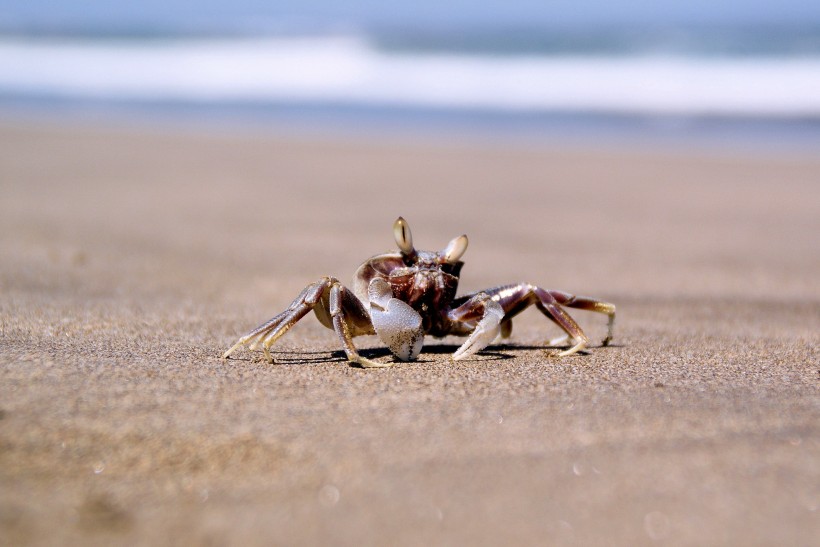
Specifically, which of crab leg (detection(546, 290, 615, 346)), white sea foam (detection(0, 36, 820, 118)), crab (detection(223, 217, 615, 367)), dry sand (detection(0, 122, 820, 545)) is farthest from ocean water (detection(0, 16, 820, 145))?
crab (detection(223, 217, 615, 367))

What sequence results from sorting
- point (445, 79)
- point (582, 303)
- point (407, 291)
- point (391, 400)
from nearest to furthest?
point (391, 400), point (407, 291), point (582, 303), point (445, 79)

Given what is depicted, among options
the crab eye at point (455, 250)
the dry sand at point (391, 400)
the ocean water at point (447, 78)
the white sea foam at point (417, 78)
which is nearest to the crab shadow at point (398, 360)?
the dry sand at point (391, 400)

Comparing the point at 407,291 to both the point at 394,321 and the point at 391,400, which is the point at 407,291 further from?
the point at 391,400

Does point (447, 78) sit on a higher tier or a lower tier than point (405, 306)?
higher

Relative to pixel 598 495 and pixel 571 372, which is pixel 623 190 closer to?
pixel 571 372

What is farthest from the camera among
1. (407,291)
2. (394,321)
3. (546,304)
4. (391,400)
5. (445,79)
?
(445,79)

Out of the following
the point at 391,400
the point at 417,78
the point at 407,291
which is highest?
the point at 417,78

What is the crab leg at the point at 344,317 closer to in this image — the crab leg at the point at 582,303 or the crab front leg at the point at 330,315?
the crab front leg at the point at 330,315

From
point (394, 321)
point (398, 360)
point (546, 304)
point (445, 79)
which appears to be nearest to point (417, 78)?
point (445, 79)
